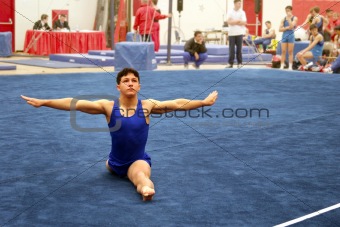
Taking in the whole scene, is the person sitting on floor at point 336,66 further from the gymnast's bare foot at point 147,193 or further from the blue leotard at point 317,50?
the gymnast's bare foot at point 147,193

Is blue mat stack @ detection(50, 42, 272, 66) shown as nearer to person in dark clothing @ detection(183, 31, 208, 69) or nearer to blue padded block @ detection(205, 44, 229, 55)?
blue padded block @ detection(205, 44, 229, 55)

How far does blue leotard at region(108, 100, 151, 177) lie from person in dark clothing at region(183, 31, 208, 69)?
852cm

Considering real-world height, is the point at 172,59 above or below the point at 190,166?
above

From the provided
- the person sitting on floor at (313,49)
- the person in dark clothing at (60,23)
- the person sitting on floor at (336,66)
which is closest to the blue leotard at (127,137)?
the person sitting on floor at (336,66)

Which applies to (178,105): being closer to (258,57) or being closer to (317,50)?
(317,50)

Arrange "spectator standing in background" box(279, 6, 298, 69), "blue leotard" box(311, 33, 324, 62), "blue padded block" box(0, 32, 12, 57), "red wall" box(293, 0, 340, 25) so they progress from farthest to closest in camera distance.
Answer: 1. "red wall" box(293, 0, 340, 25)
2. "blue padded block" box(0, 32, 12, 57)
3. "spectator standing in background" box(279, 6, 298, 69)
4. "blue leotard" box(311, 33, 324, 62)

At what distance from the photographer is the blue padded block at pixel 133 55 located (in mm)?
11125

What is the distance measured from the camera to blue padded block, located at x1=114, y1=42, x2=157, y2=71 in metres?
11.1

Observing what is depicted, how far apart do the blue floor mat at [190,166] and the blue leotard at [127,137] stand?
0.13m

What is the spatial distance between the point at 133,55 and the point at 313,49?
3534 millimetres

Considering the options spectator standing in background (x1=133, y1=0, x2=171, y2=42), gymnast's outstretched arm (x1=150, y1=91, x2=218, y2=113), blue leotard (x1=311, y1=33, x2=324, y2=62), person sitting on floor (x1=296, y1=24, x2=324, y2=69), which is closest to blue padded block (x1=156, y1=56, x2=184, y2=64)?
spectator standing in background (x1=133, y1=0, x2=171, y2=42)

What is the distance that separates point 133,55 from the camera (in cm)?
1118

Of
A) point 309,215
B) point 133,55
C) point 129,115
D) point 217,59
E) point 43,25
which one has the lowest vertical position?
point 309,215

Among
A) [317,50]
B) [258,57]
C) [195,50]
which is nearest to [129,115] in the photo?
[195,50]
